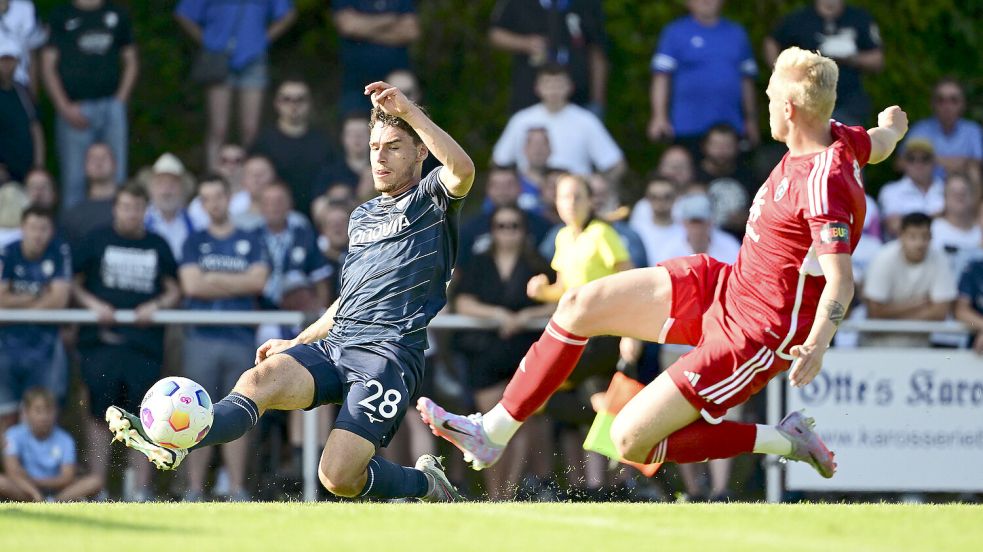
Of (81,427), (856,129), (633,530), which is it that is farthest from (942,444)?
(81,427)

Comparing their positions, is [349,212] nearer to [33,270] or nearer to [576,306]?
[33,270]

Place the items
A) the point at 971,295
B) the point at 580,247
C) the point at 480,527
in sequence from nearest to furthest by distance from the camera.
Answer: the point at 480,527, the point at 580,247, the point at 971,295

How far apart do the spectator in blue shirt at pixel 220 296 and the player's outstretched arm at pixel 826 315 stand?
16.9 feet

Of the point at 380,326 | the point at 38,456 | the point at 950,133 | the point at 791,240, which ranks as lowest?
the point at 38,456

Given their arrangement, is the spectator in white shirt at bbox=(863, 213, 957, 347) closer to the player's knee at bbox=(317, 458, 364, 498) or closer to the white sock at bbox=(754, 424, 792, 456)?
the white sock at bbox=(754, 424, 792, 456)

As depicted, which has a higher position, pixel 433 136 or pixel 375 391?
pixel 433 136

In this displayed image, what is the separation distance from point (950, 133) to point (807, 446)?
7225 mm

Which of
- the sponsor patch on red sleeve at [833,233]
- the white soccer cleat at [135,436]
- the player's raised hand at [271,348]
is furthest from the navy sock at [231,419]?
the sponsor patch on red sleeve at [833,233]

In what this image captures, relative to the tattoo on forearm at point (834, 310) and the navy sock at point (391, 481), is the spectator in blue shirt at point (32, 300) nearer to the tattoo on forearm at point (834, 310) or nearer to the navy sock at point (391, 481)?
the navy sock at point (391, 481)

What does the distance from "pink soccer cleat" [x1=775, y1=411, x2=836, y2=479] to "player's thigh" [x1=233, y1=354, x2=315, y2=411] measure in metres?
2.29

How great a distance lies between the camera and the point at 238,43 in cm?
1377

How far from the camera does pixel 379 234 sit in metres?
7.84

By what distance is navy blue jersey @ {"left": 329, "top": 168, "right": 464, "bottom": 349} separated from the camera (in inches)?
303

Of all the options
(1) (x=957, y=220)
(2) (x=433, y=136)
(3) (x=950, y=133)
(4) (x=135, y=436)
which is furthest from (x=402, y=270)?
(3) (x=950, y=133)
